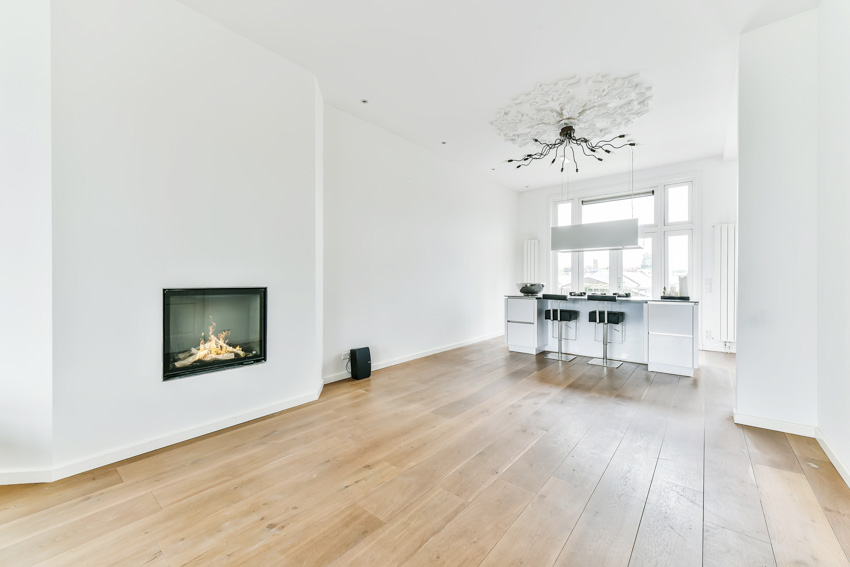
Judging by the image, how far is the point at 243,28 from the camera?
113 inches

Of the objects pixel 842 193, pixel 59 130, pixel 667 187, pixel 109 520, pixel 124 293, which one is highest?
pixel 667 187

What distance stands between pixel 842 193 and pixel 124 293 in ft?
15.7

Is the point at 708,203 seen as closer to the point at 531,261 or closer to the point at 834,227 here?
the point at 531,261

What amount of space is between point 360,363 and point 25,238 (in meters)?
2.93

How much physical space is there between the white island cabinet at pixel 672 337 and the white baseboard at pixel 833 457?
176cm

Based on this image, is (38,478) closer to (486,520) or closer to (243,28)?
(486,520)

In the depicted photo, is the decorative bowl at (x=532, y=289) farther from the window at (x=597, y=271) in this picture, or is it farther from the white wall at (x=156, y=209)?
the white wall at (x=156, y=209)

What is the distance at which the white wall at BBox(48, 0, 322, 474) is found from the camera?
217 cm

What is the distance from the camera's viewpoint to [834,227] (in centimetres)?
230

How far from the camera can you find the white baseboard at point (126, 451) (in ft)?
6.75

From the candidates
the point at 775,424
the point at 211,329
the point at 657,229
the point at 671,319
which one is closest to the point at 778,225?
the point at 775,424

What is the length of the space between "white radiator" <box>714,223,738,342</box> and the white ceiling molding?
289cm

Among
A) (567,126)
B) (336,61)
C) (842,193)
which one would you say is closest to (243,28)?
(336,61)

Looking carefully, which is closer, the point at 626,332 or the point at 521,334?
the point at 626,332
